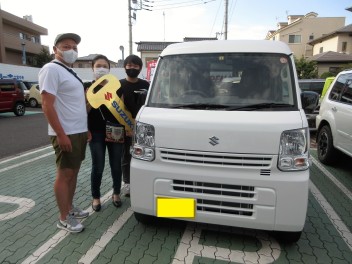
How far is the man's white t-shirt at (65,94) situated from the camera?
256 cm

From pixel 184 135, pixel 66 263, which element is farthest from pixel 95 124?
pixel 66 263

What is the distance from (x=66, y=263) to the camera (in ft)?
8.23

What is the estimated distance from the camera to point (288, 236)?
106 inches

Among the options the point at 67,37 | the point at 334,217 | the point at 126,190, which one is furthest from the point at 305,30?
Answer: the point at 67,37

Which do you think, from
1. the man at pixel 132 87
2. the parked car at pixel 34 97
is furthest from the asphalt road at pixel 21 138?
the parked car at pixel 34 97

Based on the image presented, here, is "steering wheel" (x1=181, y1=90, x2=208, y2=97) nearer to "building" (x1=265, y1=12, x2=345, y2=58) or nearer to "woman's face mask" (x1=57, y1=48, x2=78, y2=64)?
"woman's face mask" (x1=57, y1=48, x2=78, y2=64)

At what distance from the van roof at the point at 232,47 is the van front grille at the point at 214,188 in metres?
1.49

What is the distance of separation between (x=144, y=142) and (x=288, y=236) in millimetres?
1618

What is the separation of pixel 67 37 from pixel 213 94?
1.55 metres

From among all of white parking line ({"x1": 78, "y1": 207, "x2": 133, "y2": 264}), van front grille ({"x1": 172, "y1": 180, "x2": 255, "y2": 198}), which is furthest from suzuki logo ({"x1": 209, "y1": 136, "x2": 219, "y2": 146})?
white parking line ({"x1": 78, "y1": 207, "x2": 133, "y2": 264})

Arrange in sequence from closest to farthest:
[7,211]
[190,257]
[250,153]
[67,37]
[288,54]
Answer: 1. [250,153]
2. [190,257]
3. [67,37]
4. [288,54]
5. [7,211]

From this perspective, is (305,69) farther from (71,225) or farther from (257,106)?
(71,225)

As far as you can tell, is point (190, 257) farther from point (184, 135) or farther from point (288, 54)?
point (288, 54)

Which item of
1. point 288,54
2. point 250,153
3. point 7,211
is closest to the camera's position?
point 250,153
